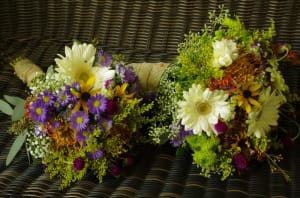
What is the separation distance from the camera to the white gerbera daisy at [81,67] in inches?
48.1

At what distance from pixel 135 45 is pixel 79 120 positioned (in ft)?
1.84

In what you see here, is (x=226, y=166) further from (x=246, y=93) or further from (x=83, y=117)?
(x=83, y=117)

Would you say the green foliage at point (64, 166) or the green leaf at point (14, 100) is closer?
the green foliage at point (64, 166)

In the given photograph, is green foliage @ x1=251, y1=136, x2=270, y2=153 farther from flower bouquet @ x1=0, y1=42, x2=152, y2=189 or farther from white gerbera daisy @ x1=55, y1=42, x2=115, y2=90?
white gerbera daisy @ x1=55, y1=42, x2=115, y2=90

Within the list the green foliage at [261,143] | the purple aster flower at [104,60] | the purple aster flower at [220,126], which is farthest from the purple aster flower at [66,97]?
the green foliage at [261,143]

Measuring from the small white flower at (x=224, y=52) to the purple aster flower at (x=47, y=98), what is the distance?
1.32 ft

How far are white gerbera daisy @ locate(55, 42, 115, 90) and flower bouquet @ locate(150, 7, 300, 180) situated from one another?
6.8 inches

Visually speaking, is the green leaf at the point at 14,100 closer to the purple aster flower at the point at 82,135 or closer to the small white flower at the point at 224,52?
the purple aster flower at the point at 82,135

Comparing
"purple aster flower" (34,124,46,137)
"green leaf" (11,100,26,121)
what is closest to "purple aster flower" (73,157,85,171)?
"purple aster flower" (34,124,46,137)

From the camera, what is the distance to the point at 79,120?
1.18 m

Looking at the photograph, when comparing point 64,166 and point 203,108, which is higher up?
point 203,108

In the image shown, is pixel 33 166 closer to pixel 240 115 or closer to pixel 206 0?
pixel 240 115

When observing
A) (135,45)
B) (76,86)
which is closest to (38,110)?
(76,86)

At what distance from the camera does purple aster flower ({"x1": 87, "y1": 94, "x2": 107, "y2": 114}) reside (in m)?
1.18
